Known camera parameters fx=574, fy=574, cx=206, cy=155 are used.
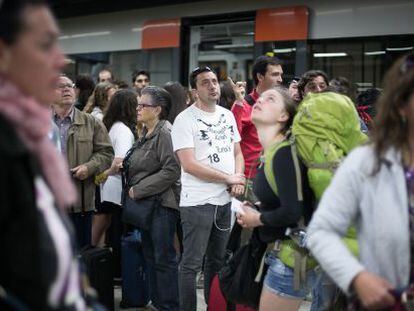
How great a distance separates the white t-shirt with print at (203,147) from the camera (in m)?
3.68

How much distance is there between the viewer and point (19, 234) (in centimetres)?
123

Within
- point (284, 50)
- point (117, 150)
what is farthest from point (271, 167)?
point (284, 50)

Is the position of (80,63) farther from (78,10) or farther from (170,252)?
(170,252)

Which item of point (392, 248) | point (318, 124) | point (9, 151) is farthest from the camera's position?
point (318, 124)

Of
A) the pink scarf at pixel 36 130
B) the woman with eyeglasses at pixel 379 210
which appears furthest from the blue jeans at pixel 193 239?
the pink scarf at pixel 36 130

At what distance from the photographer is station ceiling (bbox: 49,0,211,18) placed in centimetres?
966

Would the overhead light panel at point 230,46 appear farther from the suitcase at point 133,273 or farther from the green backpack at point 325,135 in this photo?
the green backpack at point 325,135

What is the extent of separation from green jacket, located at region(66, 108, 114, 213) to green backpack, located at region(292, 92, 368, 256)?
2008mm

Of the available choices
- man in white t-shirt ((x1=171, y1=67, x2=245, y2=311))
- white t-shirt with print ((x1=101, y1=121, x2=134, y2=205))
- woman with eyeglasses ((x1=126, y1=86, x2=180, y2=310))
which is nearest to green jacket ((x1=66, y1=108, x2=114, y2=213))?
woman with eyeglasses ((x1=126, y1=86, x2=180, y2=310))

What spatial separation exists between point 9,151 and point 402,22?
21.7 ft

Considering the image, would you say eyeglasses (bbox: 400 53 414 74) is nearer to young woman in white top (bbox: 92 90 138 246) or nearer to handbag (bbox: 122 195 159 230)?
handbag (bbox: 122 195 159 230)

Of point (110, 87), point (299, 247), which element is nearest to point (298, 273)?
point (299, 247)

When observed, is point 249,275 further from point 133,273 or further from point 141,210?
point 133,273

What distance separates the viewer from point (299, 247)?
2.53 metres
